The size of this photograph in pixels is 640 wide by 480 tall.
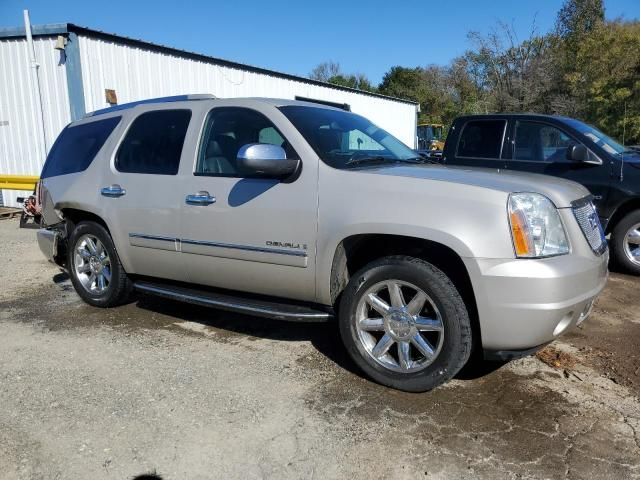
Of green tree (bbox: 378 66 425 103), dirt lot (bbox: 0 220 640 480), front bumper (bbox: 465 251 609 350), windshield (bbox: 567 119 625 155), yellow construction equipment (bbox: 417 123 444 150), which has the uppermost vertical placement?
green tree (bbox: 378 66 425 103)

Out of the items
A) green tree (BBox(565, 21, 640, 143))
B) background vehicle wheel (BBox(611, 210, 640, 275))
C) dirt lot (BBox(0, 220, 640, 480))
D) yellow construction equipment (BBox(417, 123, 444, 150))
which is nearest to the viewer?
dirt lot (BBox(0, 220, 640, 480))

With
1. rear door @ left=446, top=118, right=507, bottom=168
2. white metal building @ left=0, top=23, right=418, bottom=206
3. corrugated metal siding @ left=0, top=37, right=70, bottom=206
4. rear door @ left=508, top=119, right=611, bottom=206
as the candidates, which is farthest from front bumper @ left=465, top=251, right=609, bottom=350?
corrugated metal siding @ left=0, top=37, right=70, bottom=206

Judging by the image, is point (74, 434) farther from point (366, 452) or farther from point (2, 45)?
point (2, 45)

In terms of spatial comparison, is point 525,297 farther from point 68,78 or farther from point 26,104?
point 26,104

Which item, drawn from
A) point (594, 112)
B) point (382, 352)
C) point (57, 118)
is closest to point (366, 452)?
point (382, 352)

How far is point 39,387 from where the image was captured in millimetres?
3443

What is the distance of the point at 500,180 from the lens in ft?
10.3

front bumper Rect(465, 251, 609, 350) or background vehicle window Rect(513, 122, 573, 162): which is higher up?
background vehicle window Rect(513, 122, 573, 162)

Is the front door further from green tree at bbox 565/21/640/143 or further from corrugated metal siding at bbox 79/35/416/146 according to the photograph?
green tree at bbox 565/21/640/143

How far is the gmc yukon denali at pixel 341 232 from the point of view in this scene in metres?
2.92

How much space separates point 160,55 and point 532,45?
3771cm

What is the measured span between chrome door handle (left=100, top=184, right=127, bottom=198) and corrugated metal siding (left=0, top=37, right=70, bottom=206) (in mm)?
7451

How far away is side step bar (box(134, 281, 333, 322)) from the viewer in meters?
3.54

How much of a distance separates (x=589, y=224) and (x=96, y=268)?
4.25 m
